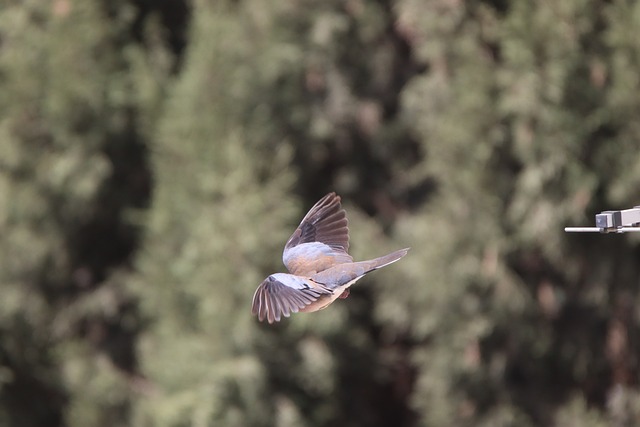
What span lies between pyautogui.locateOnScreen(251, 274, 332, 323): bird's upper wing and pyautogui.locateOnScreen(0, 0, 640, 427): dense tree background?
3.06 metres

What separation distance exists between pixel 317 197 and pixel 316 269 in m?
3.46

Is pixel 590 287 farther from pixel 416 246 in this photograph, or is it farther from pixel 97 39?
pixel 97 39

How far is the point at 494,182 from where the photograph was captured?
590 cm

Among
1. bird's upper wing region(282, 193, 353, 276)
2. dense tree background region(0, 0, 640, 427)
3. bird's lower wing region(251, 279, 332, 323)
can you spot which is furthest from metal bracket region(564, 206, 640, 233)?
dense tree background region(0, 0, 640, 427)

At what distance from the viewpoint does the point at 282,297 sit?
283cm

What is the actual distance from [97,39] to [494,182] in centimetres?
232

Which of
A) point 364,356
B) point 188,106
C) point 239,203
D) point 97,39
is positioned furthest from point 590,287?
point 97,39

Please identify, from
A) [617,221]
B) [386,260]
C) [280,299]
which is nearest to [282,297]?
[280,299]

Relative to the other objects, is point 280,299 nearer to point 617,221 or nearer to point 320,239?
point 320,239

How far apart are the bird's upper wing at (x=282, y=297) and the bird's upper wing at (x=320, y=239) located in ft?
0.86

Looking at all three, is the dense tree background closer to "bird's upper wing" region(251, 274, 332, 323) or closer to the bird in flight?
the bird in flight

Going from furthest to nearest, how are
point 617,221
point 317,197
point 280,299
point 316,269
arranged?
point 317,197 → point 316,269 → point 280,299 → point 617,221

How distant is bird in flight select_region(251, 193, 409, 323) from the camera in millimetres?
2791

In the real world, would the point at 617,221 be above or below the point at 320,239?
below
